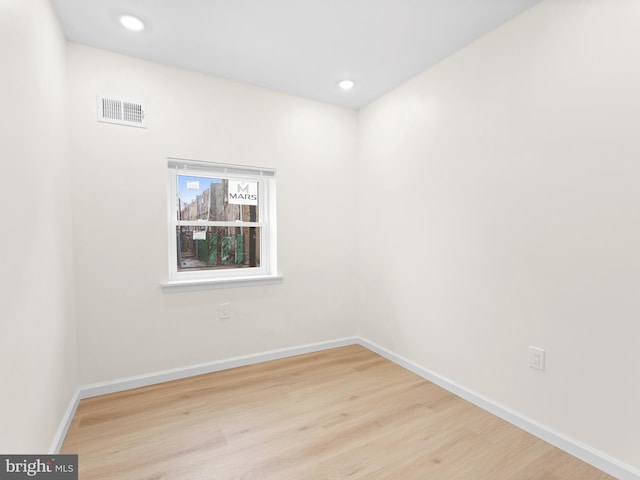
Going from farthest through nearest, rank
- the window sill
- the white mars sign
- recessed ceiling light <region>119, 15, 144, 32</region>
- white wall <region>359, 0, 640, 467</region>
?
the white mars sign, the window sill, recessed ceiling light <region>119, 15, 144, 32</region>, white wall <region>359, 0, 640, 467</region>

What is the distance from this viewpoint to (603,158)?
1616mm

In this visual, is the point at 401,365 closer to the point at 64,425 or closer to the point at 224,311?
the point at 224,311

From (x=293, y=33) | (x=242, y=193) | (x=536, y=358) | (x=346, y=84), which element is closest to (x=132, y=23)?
(x=293, y=33)

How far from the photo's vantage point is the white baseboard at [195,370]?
2376 mm

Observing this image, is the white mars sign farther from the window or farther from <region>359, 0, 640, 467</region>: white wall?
<region>359, 0, 640, 467</region>: white wall

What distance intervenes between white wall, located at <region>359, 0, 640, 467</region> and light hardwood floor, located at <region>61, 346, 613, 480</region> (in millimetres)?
320

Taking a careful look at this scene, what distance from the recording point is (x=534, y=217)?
191 cm

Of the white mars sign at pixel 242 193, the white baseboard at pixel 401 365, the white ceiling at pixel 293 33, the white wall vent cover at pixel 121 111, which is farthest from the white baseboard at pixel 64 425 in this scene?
the white ceiling at pixel 293 33

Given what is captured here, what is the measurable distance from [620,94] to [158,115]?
296 centimetres

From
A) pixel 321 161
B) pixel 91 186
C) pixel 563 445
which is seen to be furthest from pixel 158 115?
pixel 563 445

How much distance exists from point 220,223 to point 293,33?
165 centimetres

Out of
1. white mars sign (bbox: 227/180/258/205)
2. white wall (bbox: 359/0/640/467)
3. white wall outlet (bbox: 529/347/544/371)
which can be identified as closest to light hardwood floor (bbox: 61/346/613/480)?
white wall (bbox: 359/0/640/467)

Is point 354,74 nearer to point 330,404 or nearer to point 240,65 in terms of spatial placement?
point 240,65

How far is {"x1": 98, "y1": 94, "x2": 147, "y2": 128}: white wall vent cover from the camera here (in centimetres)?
233
